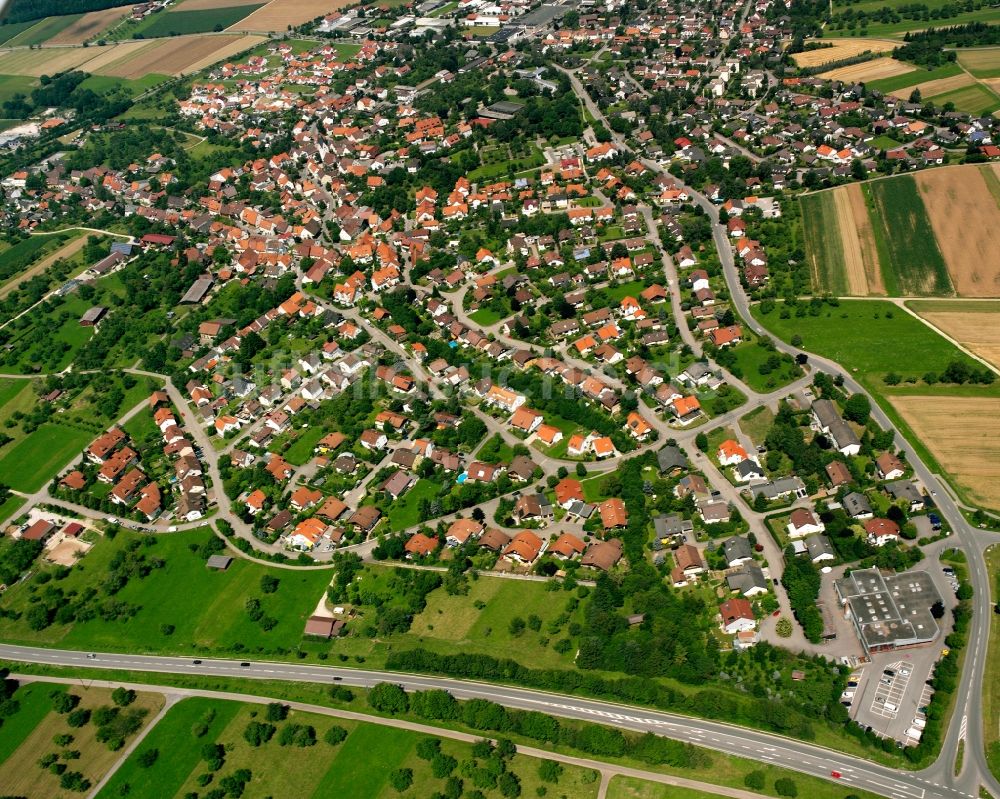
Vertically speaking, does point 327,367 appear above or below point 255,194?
below

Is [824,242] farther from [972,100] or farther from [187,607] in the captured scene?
[187,607]

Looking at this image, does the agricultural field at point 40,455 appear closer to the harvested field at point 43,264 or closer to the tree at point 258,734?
the harvested field at point 43,264

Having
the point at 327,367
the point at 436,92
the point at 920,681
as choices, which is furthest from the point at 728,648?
the point at 436,92

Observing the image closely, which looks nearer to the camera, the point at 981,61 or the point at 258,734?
the point at 258,734

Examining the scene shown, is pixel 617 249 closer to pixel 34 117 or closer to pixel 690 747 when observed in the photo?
pixel 690 747

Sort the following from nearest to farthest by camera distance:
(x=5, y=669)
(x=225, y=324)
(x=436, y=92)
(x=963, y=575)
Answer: (x=963, y=575) < (x=5, y=669) < (x=225, y=324) < (x=436, y=92)

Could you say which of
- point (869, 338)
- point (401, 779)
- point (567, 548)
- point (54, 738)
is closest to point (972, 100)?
point (869, 338)
